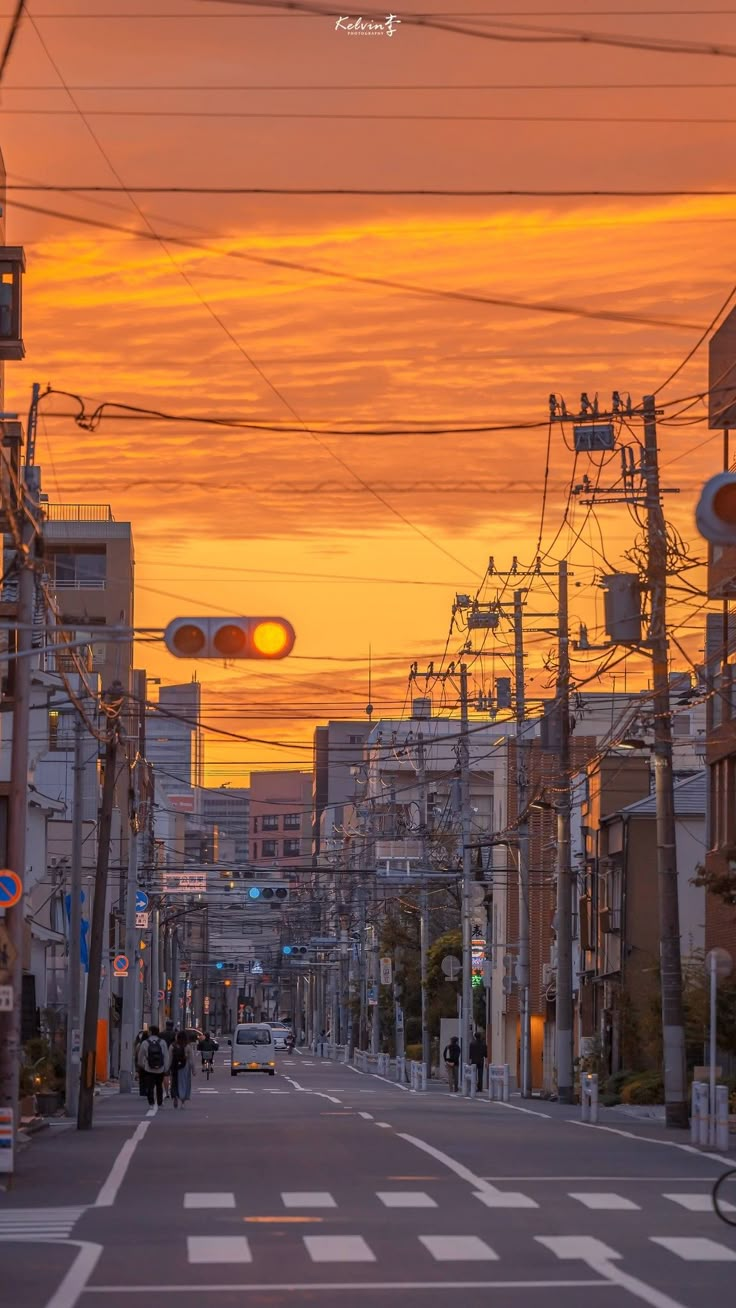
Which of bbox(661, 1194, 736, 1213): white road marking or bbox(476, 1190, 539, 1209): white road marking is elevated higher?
bbox(476, 1190, 539, 1209): white road marking

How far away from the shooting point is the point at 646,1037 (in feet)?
183

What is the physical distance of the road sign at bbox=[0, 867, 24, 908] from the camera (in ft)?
100

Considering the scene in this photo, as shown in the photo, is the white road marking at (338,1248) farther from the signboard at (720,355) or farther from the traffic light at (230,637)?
the signboard at (720,355)

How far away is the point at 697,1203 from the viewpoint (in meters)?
22.9

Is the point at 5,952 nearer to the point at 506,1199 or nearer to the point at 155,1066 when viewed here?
the point at 506,1199

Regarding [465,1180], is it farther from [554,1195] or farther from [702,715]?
[702,715]

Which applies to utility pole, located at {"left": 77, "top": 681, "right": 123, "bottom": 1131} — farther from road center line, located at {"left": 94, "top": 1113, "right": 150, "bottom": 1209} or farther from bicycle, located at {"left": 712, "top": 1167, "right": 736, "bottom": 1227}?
bicycle, located at {"left": 712, "top": 1167, "right": 736, "bottom": 1227}

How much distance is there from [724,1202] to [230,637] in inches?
340

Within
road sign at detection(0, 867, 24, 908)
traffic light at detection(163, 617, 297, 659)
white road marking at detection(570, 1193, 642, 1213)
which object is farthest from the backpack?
traffic light at detection(163, 617, 297, 659)

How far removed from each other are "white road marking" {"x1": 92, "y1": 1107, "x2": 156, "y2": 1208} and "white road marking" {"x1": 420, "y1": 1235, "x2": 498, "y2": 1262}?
9.83 ft

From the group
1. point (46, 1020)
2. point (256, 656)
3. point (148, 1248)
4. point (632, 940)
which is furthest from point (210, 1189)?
point (46, 1020)

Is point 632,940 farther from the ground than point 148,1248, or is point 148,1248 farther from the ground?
point 632,940

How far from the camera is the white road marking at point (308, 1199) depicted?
2239 centimetres

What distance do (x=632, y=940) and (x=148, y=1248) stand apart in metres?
44.9
